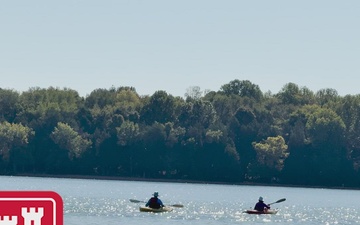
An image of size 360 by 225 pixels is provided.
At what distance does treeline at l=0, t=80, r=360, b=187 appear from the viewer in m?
174

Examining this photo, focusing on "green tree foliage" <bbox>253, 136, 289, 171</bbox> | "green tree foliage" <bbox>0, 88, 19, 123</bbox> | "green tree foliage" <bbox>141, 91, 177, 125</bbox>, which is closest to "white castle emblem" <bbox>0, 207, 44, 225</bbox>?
"green tree foliage" <bbox>253, 136, 289, 171</bbox>

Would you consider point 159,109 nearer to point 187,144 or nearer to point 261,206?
point 187,144

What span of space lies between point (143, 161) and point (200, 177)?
9890 millimetres

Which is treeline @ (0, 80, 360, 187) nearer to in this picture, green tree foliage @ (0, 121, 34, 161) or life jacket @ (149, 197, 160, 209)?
green tree foliage @ (0, 121, 34, 161)

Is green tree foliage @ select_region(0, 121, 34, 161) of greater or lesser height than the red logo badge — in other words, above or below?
above

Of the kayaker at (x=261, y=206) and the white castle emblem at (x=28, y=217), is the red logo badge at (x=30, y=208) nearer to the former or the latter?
the white castle emblem at (x=28, y=217)

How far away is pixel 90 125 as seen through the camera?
18825cm

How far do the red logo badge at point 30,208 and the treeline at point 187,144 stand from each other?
16759 cm

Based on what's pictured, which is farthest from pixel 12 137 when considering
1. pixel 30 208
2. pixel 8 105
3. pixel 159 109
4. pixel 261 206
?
pixel 30 208

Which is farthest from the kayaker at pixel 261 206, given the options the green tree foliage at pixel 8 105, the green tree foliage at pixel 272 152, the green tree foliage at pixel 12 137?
the green tree foliage at pixel 8 105

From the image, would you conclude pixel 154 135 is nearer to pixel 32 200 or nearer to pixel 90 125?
pixel 90 125

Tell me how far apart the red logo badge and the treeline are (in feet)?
550

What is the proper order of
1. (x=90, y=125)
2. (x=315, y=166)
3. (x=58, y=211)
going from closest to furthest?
(x=58, y=211) < (x=315, y=166) < (x=90, y=125)

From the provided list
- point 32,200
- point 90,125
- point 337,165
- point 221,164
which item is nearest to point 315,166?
point 337,165
